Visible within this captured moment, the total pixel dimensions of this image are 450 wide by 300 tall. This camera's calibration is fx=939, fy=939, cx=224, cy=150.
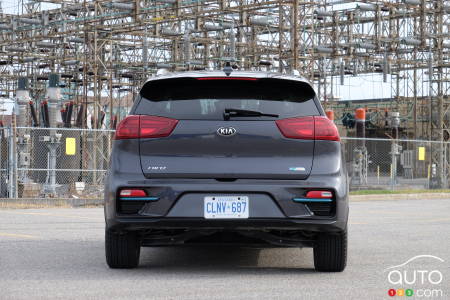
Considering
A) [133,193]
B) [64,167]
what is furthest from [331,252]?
[64,167]

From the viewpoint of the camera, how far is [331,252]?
26.7 feet

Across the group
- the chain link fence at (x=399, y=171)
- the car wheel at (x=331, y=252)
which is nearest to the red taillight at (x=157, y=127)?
the car wheel at (x=331, y=252)

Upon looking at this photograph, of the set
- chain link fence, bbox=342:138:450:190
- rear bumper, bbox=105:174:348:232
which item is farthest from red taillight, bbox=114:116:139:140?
chain link fence, bbox=342:138:450:190

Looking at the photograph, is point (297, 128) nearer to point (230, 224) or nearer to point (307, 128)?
point (307, 128)

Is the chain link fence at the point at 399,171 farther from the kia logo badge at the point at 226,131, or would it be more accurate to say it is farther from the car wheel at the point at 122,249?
the kia logo badge at the point at 226,131

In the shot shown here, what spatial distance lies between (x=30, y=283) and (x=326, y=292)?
234cm

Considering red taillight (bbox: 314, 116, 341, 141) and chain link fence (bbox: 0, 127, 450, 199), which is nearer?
red taillight (bbox: 314, 116, 341, 141)

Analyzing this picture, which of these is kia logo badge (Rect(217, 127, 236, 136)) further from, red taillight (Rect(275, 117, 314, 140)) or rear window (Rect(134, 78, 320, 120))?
red taillight (Rect(275, 117, 314, 140))

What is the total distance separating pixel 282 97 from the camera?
8016 millimetres

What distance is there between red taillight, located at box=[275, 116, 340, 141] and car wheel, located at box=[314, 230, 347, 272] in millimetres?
865

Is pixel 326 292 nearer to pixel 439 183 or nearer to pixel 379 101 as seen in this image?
pixel 439 183

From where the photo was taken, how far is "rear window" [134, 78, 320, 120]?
25.9 feet

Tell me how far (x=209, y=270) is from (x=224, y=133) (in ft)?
4.38

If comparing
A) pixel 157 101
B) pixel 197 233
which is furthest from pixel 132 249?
pixel 157 101
